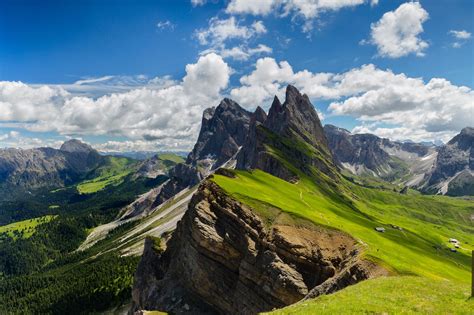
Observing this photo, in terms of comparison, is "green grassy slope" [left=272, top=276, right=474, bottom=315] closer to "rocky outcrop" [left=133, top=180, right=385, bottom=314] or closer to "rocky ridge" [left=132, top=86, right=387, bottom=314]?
"rocky ridge" [left=132, top=86, right=387, bottom=314]

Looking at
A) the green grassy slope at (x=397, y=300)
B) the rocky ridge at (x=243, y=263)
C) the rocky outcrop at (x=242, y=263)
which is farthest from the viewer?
the rocky outcrop at (x=242, y=263)

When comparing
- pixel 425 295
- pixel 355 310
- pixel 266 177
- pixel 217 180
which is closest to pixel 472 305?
pixel 425 295

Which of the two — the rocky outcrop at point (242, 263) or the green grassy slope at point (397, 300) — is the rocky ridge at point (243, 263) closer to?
the rocky outcrop at point (242, 263)

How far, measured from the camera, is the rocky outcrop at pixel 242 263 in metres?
62.5

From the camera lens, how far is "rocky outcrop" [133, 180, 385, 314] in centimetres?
6253

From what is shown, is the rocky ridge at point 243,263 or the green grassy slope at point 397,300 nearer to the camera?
the green grassy slope at point 397,300

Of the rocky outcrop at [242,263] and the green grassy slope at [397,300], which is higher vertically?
the green grassy slope at [397,300]

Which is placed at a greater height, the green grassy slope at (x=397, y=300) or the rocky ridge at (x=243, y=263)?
the green grassy slope at (x=397, y=300)

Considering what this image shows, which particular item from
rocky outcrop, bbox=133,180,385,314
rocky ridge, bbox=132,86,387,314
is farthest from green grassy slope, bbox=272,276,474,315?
rocky outcrop, bbox=133,180,385,314

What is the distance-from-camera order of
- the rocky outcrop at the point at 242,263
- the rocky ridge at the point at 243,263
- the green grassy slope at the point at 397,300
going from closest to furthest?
the green grassy slope at the point at 397,300, the rocky ridge at the point at 243,263, the rocky outcrop at the point at 242,263

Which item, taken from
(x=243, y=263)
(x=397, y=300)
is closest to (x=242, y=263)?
(x=243, y=263)

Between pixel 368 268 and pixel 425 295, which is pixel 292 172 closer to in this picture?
pixel 368 268

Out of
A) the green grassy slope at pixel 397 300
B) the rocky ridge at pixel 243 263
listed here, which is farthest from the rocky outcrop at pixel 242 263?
the green grassy slope at pixel 397 300

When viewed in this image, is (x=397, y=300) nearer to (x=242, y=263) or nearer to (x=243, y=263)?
(x=243, y=263)
